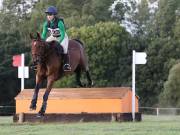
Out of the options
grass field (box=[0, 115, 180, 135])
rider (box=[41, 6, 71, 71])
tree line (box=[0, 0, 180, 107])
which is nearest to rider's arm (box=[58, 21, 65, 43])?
rider (box=[41, 6, 71, 71])

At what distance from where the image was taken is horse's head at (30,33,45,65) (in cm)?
1183

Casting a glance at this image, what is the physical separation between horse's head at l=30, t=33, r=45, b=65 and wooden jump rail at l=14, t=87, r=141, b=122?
554cm

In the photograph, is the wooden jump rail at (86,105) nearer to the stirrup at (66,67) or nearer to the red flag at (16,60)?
the red flag at (16,60)

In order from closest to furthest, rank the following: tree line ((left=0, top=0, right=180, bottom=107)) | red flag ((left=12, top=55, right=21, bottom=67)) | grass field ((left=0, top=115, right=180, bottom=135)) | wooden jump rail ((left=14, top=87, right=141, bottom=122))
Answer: grass field ((left=0, top=115, right=180, bottom=135)), wooden jump rail ((left=14, top=87, right=141, bottom=122)), red flag ((left=12, top=55, right=21, bottom=67)), tree line ((left=0, top=0, right=180, bottom=107))

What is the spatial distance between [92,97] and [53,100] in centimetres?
136

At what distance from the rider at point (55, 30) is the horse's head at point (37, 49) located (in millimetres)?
617

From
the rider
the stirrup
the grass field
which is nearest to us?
the grass field

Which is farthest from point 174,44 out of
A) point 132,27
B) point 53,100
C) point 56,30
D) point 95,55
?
point 56,30

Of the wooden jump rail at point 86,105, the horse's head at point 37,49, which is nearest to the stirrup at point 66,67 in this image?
the horse's head at point 37,49

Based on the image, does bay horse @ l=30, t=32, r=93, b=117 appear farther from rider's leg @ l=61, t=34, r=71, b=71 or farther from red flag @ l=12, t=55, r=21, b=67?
red flag @ l=12, t=55, r=21, b=67

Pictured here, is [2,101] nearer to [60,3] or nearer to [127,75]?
[127,75]

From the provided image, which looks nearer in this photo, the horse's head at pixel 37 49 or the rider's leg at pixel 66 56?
the horse's head at pixel 37 49

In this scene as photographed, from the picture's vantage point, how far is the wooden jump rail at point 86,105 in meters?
17.4

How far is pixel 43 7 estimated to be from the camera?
237ft
